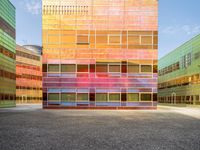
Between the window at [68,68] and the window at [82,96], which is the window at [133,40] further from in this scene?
the window at [82,96]

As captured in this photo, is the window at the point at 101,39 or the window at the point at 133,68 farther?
the window at the point at 101,39

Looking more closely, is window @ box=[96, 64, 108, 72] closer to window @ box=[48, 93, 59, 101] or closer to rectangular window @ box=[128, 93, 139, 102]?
rectangular window @ box=[128, 93, 139, 102]

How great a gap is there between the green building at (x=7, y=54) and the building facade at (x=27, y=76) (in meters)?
24.5

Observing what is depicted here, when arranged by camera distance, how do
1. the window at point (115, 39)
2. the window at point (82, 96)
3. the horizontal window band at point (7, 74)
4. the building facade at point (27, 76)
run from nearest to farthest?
the window at point (82, 96), the window at point (115, 39), the horizontal window band at point (7, 74), the building facade at point (27, 76)

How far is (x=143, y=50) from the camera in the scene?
30859 mm

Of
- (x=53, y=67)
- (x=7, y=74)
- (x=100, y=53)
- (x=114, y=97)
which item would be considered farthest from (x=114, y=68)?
(x=7, y=74)

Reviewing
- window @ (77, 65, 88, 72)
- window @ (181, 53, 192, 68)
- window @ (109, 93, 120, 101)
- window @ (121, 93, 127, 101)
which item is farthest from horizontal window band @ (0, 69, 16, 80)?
window @ (181, 53, 192, 68)

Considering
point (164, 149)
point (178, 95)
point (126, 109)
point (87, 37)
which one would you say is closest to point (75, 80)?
point (87, 37)

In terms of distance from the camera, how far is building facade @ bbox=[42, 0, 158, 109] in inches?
1199

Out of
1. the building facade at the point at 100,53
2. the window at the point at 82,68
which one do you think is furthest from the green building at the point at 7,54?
the window at the point at 82,68

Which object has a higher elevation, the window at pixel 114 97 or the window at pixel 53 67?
the window at pixel 53 67

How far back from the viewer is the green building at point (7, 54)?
3428cm

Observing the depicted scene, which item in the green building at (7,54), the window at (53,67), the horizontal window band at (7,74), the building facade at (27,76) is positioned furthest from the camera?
the building facade at (27,76)

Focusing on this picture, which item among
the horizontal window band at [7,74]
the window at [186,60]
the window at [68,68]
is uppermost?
the window at [186,60]
